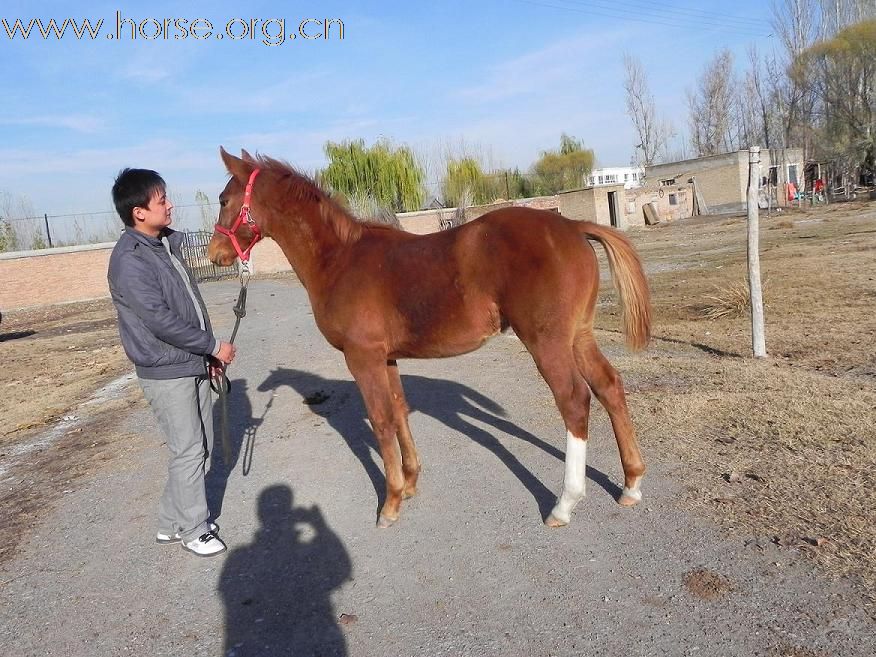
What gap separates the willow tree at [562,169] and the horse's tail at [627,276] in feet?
163

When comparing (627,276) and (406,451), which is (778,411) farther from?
(406,451)

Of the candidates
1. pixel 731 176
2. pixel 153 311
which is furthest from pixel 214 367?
pixel 731 176

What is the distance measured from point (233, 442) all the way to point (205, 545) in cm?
212

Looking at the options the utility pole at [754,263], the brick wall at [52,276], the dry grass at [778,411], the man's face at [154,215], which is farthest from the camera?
the brick wall at [52,276]

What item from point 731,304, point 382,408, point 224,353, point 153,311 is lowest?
point 731,304

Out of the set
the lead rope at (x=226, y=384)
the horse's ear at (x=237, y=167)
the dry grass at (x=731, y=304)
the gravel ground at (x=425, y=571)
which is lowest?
the gravel ground at (x=425, y=571)

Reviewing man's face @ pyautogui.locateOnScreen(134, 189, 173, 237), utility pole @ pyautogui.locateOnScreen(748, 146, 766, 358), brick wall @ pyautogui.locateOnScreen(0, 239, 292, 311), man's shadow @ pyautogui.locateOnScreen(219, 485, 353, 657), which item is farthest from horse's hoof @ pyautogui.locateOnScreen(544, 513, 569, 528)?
brick wall @ pyautogui.locateOnScreen(0, 239, 292, 311)

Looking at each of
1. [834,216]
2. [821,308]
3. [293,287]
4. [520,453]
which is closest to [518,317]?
[520,453]

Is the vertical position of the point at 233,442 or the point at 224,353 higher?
the point at 224,353

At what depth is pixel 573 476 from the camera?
3.47 m

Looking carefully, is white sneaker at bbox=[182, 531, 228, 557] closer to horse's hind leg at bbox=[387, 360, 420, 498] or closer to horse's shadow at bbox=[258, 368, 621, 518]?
horse's shadow at bbox=[258, 368, 621, 518]

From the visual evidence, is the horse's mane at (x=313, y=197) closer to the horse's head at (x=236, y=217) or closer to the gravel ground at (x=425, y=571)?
the horse's head at (x=236, y=217)

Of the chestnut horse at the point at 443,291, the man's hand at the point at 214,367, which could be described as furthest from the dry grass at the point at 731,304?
the man's hand at the point at 214,367

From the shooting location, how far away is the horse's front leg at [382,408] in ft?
12.5
